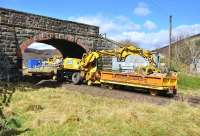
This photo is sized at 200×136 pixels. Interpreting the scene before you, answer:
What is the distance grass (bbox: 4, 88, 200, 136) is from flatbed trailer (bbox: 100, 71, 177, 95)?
3.72 m

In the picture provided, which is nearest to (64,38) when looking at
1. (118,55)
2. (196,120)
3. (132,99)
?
(118,55)

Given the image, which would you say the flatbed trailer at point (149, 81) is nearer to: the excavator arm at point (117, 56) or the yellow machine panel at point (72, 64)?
the excavator arm at point (117, 56)

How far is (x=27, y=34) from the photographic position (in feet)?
80.4

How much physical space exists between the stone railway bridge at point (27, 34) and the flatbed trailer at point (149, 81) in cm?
643

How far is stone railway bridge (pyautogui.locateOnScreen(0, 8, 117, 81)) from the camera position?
76.0 ft

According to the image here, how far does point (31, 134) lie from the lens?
33.0ft

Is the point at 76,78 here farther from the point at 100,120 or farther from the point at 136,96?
the point at 100,120

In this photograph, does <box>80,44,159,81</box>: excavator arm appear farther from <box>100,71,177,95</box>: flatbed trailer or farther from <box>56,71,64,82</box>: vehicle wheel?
<box>56,71,64,82</box>: vehicle wheel

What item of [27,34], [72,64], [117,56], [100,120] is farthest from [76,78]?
[100,120]

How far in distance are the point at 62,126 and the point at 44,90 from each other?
874 cm

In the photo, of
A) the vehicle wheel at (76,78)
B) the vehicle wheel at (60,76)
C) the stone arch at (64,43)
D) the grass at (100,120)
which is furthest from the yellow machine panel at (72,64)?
the grass at (100,120)

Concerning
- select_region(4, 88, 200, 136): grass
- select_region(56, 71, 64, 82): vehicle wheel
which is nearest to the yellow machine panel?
select_region(56, 71, 64, 82): vehicle wheel

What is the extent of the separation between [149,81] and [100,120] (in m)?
8.24

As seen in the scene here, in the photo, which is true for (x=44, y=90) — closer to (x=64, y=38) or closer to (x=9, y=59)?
(x=9, y=59)
